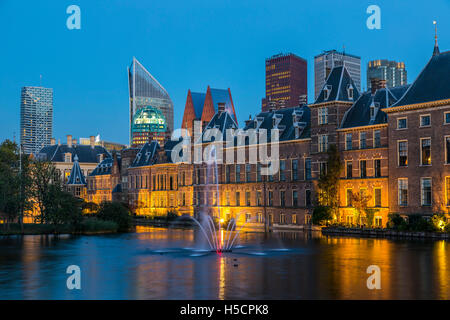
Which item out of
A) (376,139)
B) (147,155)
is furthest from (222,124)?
(147,155)

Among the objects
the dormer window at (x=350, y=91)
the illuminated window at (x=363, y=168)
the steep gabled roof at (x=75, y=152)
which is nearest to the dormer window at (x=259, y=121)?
Result: the dormer window at (x=350, y=91)

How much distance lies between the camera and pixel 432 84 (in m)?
61.4

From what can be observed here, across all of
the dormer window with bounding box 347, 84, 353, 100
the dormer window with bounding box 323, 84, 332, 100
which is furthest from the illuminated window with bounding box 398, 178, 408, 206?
the dormer window with bounding box 323, 84, 332, 100

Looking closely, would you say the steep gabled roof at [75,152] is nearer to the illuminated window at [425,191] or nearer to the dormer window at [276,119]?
the dormer window at [276,119]

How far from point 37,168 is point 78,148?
334 ft

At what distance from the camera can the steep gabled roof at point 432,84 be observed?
5994 centimetres

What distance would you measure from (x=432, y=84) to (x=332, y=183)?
16.7 m

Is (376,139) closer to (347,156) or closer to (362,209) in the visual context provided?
(347,156)

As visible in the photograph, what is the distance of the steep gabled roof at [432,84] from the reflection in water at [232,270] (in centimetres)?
1712
